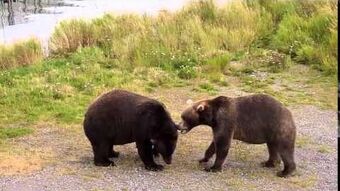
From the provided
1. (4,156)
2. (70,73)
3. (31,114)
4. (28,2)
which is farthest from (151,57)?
(28,2)

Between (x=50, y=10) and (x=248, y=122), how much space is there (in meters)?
15.3

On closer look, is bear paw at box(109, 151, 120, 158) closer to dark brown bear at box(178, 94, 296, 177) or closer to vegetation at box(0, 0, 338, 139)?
dark brown bear at box(178, 94, 296, 177)

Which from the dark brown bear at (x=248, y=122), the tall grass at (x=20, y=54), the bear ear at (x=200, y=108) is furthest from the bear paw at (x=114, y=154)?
the tall grass at (x=20, y=54)

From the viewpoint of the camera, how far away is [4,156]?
7.66 meters

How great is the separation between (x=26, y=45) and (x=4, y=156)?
22.2 ft

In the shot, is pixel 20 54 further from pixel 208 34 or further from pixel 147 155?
pixel 147 155

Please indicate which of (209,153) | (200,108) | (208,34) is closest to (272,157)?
(209,153)

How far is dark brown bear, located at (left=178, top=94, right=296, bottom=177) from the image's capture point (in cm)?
695

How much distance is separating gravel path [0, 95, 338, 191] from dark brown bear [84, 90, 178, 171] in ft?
0.67

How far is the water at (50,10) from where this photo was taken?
59.8 ft

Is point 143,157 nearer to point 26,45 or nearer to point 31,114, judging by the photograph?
point 31,114

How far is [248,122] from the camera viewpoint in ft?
23.1

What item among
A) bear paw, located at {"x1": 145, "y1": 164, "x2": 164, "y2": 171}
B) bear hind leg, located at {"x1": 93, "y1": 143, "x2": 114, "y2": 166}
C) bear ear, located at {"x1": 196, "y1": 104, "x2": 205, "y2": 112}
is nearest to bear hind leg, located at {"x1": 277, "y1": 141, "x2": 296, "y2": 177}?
bear ear, located at {"x1": 196, "y1": 104, "x2": 205, "y2": 112}

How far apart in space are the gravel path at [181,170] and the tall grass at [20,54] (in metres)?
4.77
